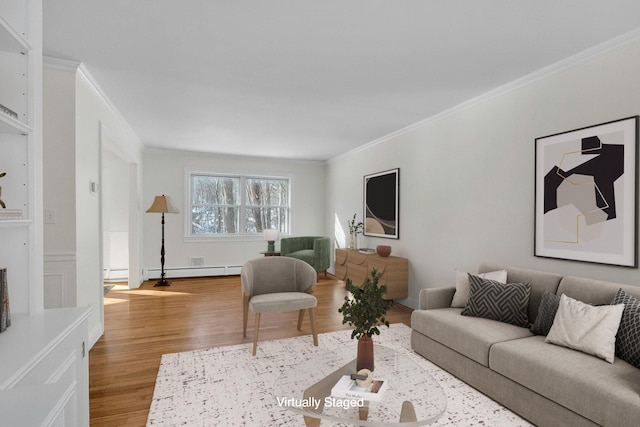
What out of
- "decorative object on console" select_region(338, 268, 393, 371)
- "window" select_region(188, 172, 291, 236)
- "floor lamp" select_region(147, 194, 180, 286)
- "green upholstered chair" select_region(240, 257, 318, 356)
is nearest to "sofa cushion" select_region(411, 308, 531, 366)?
"decorative object on console" select_region(338, 268, 393, 371)

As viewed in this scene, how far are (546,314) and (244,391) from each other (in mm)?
2216

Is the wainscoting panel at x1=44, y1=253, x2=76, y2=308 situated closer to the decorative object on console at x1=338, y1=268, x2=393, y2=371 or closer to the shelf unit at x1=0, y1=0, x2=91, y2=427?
the shelf unit at x1=0, y1=0, x2=91, y2=427

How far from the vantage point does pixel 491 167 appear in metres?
3.42

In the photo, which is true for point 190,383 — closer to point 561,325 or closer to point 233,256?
point 561,325

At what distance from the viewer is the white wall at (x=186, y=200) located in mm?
6484

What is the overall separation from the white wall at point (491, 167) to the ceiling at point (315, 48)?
0.75 feet

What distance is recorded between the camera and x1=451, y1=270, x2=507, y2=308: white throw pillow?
2.93 meters

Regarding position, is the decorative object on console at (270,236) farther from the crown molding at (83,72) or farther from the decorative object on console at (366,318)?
the decorative object on console at (366,318)

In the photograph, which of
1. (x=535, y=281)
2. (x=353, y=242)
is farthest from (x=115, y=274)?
(x=535, y=281)

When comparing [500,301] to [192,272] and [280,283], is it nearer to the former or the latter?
[280,283]

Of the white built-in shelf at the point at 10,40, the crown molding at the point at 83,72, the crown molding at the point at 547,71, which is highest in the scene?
the crown molding at the point at 83,72

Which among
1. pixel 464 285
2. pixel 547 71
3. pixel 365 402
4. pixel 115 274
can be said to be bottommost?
pixel 115 274

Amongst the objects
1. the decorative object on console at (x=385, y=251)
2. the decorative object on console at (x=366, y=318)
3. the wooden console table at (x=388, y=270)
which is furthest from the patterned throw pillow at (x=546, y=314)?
the decorative object on console at (x=385, y=251)

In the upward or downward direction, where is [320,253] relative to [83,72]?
downward
